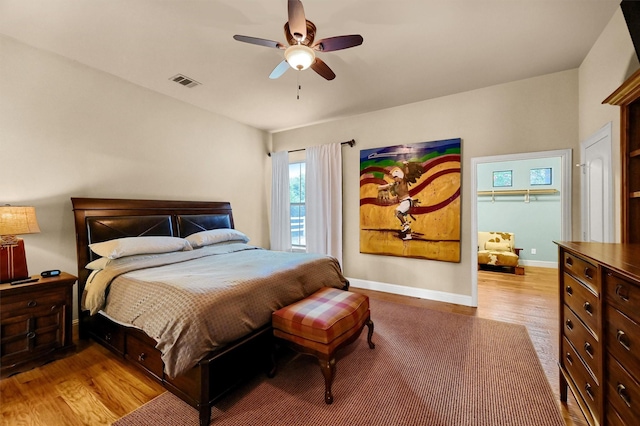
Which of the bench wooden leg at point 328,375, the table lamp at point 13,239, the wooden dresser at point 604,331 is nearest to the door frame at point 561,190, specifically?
the wooden dresser at point 604,331

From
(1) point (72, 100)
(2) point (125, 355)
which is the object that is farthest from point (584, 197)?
(1) point (72, 100)

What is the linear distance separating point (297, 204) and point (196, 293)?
11.3 feet

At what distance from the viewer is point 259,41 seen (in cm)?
197

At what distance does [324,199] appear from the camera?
4559mm

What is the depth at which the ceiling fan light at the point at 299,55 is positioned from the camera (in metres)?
1.90

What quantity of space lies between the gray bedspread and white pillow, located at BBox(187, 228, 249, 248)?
1.66 feet

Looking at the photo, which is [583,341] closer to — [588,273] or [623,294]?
[588,273]

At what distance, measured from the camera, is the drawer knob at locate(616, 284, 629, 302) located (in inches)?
40.6

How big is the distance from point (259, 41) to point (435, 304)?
363 cm

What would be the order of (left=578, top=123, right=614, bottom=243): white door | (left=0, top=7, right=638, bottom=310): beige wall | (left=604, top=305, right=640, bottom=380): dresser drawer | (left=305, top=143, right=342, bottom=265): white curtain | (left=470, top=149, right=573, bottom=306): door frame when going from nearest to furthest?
(left=604, top=305, right=640, bottom=380): dresser drawer → (left=578, top=123, right=614, bottom=243): white door → (left=0, top=7, right=638, bottom=310): beige wall → (left=470, top=149, right=573, bottom=306): door frame → (left=305, top=143, right=342, bottom=265): white curtain

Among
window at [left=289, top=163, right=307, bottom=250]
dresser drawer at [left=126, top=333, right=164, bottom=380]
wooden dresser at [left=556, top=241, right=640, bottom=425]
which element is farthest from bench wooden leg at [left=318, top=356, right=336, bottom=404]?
window at [left=289, top=163, right=307, bottom=250]

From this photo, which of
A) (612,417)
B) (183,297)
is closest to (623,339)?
(612,417)

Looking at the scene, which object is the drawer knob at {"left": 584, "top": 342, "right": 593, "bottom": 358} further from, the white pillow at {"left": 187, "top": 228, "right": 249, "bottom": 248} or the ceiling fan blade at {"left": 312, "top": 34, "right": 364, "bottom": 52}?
the white pillow at {"left": 187, "top": 228, "right": 249, "bottom": 248}

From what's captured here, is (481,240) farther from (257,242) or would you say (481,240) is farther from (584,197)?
(257,242)
